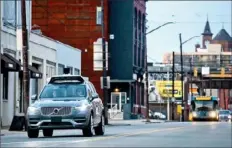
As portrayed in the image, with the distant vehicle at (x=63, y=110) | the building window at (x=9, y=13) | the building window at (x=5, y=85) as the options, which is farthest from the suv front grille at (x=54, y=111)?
the building window at (x=5, y=85)

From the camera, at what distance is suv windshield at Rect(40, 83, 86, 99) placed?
80.1ft

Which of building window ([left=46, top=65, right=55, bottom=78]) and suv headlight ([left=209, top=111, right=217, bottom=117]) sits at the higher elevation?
building window ([left=46, top=65, right=55, bottom=78])

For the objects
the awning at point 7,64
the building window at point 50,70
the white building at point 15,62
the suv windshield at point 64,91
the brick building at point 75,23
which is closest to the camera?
the suv windshield at point 64,91

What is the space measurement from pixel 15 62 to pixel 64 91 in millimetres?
13767

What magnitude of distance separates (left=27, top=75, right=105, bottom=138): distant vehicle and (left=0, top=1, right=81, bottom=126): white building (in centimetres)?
862

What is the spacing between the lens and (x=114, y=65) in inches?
3191

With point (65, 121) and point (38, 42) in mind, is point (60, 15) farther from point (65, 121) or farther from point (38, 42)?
point (65, 121)

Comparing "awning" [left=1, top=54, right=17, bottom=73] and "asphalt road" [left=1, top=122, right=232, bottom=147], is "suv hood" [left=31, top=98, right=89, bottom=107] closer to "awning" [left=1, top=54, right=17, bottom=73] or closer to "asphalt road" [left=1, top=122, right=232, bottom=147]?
"asphalt road" [left=1, top=122, right=232, bottom=147]

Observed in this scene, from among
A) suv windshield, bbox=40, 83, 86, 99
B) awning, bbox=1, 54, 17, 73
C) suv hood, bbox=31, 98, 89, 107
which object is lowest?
suv hood, bbox=31, 98, 89, 107

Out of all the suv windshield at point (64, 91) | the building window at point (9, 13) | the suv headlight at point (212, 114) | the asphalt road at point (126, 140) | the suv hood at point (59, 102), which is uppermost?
the building window at point (9, 13)

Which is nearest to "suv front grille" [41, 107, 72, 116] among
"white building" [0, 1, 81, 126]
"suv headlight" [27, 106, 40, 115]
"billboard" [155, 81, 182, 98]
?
"suv headlight" [27, 106, 40, 115]

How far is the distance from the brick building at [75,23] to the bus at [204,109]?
11.2m

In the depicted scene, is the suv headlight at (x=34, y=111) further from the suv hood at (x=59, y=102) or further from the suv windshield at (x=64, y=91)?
the suv windshield at (x=64, y=91)

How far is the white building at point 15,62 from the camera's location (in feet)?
125
